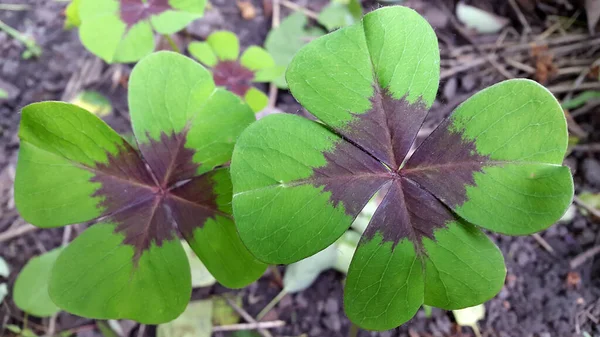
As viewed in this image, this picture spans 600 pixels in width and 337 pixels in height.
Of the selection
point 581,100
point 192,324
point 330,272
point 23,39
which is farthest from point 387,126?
point 23,39

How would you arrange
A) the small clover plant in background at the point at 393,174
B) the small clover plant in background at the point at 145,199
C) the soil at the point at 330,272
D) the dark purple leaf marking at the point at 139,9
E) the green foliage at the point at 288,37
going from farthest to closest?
1. the green foliage at the point at 288,37
2. the dark purple leaf marking at the point at 139,9
3. the soil at the point at 330,272
4. the small clover plant in background at the point at 145,199
5. the small clover plant in background at the point at 393,174

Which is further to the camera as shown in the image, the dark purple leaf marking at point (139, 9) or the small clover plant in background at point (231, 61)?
the small clover plant in background at point (231, 61)

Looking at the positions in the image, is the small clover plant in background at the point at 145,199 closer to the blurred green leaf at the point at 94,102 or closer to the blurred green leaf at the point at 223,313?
the blurred green leaf at the point at 223,313

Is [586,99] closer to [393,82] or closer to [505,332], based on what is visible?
[505,332]

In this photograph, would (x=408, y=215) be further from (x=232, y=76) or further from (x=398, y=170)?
(x=232, y=76)

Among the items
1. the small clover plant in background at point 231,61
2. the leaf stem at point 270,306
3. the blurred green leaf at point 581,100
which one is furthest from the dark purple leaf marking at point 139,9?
the blurred green leaf at point 581,100

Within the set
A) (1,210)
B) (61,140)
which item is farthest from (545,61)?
(1,210)
